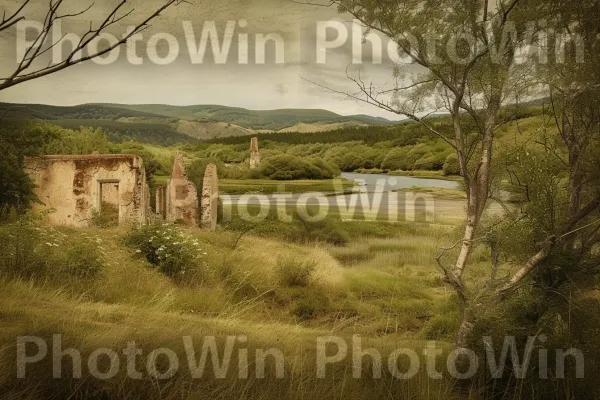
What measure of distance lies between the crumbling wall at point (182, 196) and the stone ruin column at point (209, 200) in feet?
0.87

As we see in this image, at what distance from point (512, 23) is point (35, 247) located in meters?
6.34

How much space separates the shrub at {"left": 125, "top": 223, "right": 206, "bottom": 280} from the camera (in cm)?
797

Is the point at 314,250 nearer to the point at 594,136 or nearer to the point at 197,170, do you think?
the point at 197,170

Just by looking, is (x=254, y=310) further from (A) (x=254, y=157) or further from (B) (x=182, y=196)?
(A) (x=254, y=157)

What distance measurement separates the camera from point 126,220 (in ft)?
38.8

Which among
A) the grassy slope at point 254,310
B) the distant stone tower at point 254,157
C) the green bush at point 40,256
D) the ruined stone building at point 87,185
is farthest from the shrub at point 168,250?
the distant stone tower at point 254,157

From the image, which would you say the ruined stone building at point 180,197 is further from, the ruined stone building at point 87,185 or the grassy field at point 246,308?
the ruined stone building at point 87,185

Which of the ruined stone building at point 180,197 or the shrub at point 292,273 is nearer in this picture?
the shrub at point 292,273

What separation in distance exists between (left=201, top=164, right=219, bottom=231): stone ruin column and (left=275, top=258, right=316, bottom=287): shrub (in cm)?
519

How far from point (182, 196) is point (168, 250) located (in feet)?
20.1

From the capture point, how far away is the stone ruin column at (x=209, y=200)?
45.2 feet

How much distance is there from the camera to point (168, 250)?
8086 mm

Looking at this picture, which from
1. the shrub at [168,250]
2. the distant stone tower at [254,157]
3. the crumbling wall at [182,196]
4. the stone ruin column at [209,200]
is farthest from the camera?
the distant stone tower at [254,157]

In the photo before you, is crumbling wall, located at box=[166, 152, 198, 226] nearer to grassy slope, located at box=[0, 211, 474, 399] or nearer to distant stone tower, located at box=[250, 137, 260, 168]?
grassy slope, located at box=[0, 211, 474, 399]
